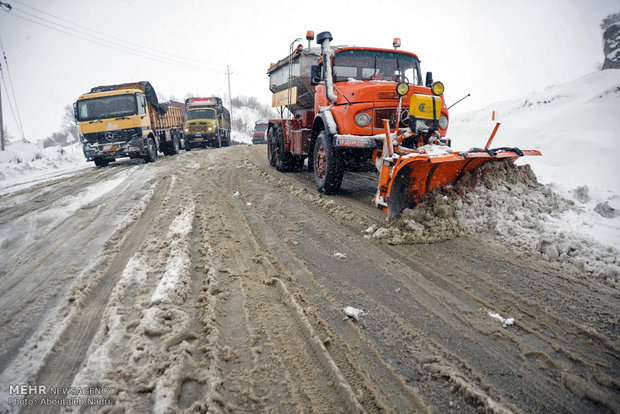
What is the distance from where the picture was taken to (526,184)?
4133 mm

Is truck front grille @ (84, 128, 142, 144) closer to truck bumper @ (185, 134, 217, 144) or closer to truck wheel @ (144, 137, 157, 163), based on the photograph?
truck wheel @ (144, 137, 157, 163)

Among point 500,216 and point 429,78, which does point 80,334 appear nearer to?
point 500,216

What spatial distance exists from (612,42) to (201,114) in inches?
935

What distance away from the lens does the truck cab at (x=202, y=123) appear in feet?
61.7

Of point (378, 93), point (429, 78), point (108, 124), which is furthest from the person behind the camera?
point (108, 124)

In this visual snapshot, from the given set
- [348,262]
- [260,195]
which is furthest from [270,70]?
[348,262]

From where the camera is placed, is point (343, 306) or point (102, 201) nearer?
point (343, 306)

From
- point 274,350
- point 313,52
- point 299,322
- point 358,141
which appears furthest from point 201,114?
point 274,350

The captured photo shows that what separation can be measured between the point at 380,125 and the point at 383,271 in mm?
2725

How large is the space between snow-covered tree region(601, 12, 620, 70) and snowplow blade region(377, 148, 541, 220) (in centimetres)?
1983

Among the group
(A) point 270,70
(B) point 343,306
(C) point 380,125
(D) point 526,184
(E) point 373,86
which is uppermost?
(A) point 270,70

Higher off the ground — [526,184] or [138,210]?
[526,184]

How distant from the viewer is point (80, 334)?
2.00 m

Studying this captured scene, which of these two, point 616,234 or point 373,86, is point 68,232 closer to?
point 373,86
